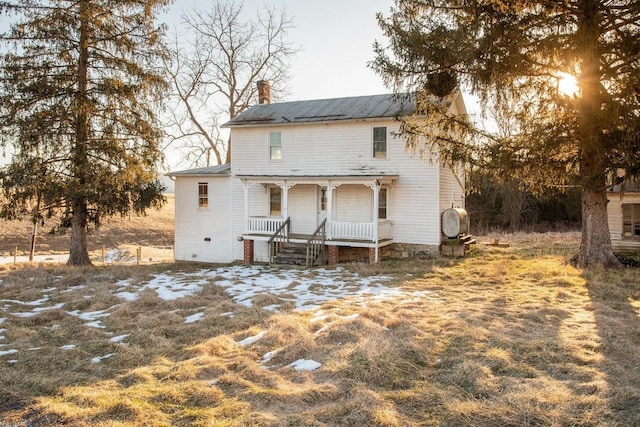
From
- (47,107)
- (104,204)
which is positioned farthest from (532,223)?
(47,107)

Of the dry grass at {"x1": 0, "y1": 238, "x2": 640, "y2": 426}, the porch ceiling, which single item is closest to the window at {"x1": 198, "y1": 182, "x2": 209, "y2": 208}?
the porch ceiling

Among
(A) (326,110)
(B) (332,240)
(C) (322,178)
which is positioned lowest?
(B) (332,240)

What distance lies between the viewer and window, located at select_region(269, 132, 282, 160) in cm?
1895

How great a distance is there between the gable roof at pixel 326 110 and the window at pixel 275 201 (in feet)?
9.30

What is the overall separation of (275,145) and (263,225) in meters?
3.54

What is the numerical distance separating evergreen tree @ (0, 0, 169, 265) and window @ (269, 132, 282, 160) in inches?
179

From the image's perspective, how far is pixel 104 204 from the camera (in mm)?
15891

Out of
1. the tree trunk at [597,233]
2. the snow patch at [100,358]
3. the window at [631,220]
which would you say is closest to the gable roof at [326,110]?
the tree trunk at [597,233]

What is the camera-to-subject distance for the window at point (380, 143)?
17.2 meters

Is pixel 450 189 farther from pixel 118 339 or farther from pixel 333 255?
pixel 118 339

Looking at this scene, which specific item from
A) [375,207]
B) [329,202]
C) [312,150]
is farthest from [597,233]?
[312,150]

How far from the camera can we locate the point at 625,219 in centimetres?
1802

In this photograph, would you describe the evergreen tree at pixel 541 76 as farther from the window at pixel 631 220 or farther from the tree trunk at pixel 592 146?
the window at pixel 631 220

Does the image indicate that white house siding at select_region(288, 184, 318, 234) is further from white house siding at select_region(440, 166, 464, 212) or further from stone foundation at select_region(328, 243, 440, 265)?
white house siding at select_region(440, 166, 464, 212)
